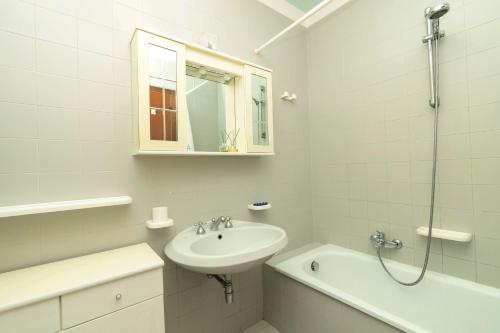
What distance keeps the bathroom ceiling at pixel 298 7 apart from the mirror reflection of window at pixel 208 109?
916 mm

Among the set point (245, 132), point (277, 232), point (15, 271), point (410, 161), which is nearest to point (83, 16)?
point (245, 132)

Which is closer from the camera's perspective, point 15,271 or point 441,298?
point 15,271

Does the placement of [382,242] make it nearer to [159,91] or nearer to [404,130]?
[404,130]

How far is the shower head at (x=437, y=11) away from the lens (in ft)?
4.02

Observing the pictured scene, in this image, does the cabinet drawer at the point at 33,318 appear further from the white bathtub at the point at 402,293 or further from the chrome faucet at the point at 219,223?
the white bathtub at the point at 402,293

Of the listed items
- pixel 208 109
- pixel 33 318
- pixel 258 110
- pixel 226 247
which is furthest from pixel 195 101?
pixel 33 318

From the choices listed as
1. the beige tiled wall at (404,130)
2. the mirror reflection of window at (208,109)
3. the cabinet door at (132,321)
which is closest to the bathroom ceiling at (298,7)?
the beige tiled wall at (404,130)

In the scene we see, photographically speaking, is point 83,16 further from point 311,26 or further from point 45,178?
point 311,26

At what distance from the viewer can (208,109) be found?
1.52 metres

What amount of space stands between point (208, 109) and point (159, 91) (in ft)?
1.22

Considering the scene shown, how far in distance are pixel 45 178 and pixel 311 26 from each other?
232 cm

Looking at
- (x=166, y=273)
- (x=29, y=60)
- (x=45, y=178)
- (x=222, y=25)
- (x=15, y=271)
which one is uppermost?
(x=222, y=25)

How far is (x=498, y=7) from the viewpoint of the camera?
3.96 ft

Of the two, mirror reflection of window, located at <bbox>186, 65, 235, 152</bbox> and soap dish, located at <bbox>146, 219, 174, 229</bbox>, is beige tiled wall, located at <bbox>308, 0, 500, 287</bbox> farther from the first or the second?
soap dish, located at <bbox>146, 219, 174, 229</bbox>
